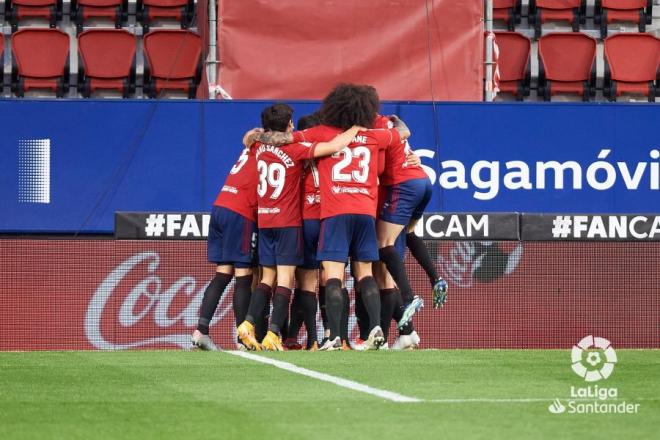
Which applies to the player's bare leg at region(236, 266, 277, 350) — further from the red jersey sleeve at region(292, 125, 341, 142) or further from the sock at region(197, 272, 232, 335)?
the red jersey sleeve at region(292, 125, 341, 142)

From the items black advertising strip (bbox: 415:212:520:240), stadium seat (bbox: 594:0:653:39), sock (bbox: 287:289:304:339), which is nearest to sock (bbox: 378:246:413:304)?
sock (bbox: 287:289:304:339)

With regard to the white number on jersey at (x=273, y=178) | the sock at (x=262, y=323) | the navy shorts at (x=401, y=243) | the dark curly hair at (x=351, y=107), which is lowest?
the sock at (x=262, y=323)

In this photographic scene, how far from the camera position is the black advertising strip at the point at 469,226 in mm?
13625

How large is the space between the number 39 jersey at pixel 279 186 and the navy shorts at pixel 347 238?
1.46ft

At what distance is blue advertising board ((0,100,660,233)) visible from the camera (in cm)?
1430

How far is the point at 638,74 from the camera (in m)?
17.2

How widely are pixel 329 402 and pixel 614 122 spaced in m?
8.43

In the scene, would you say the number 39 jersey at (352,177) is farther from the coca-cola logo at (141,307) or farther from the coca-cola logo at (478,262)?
the coca-cola logo at (141,307)

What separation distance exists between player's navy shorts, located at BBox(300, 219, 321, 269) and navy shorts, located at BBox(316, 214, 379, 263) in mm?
304

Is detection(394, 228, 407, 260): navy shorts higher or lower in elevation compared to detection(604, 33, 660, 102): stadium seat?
lower

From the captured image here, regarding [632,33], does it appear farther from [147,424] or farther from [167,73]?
[147,424]

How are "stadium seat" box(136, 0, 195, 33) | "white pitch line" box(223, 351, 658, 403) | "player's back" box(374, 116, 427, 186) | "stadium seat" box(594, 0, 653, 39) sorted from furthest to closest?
"stadium seat" box(594, 0, 653, 39) < "stadium seat" box(136, 0, 195, 33) < "player's back" box(374, 116, 427, 186) < "white pitch line" box(223, 351, 658, 403)

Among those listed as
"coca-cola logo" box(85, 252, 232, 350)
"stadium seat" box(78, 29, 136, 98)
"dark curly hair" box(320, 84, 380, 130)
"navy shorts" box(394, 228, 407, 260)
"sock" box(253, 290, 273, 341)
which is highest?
"stadium seat" box(78, 29, 136, 98)

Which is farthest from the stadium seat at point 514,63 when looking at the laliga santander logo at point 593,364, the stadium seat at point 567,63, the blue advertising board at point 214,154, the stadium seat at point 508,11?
the laliga santander logo at point 593,364
